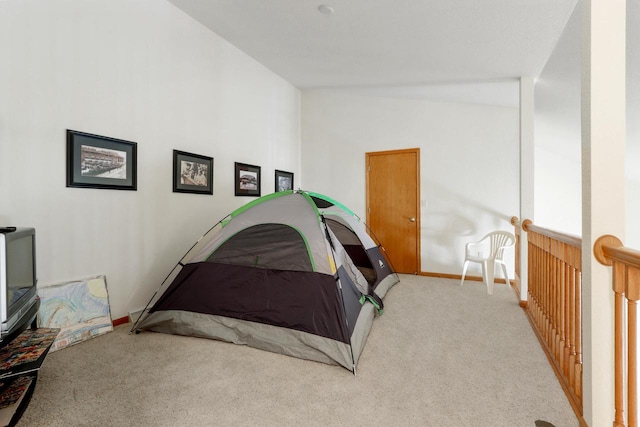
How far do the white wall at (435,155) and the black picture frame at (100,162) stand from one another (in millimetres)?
2994

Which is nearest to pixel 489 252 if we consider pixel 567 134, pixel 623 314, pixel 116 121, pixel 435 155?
pixel 435 155

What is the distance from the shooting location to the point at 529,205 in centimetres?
313

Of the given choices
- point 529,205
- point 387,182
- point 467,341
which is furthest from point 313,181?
point 467,341

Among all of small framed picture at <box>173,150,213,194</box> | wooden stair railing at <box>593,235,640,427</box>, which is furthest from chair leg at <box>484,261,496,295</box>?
small framed picture at <box>173,150,213,194</box>

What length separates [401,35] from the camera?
2809mm

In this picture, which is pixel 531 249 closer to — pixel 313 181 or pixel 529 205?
pixel 529 205

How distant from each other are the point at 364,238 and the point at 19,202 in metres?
Result: 2.91

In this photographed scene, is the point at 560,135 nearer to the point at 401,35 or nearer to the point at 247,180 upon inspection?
the point at 401,35

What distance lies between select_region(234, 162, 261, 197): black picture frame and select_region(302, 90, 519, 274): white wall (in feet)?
4.25

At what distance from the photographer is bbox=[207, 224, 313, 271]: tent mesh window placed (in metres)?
2.33

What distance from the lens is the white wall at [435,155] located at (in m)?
4.15

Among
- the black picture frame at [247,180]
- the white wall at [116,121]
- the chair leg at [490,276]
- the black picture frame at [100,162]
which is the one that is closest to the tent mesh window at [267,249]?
the white wall at [116,121]

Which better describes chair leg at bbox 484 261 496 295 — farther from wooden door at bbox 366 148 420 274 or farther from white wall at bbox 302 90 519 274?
wooden door at bbox 366 148 420 274

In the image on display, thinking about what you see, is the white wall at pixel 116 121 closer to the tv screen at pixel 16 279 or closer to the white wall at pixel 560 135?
the tv screen at pixel 16 279
